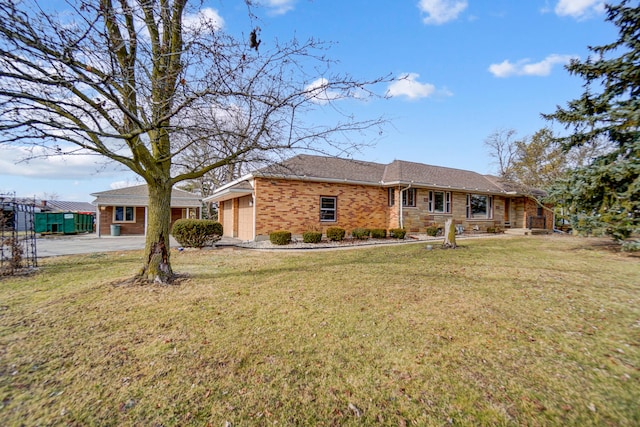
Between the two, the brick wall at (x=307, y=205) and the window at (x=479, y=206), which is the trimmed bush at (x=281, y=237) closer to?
the brick wall at (x=307, y=205)

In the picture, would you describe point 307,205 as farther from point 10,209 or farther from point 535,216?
point 535,216

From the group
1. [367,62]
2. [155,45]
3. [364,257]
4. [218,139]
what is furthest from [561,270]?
[155,45]

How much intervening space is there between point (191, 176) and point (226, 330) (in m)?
4.13

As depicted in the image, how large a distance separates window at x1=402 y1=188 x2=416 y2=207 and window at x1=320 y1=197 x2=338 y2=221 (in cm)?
442

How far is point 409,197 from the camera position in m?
17.3

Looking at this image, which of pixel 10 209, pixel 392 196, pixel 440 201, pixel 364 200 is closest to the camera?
pixel 10 209

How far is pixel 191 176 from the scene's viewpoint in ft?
22.0

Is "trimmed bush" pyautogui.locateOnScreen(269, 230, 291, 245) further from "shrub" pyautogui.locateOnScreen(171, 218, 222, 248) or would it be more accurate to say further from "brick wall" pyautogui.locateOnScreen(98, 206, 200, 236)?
"brick wall" pyautogui.locateOnScreen(98, 206, 200, 236)

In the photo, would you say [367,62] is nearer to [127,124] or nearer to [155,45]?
[155,45]

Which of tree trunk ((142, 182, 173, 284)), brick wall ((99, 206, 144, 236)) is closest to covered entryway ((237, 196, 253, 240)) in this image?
tree trunk ((142, 182, 173, 284))

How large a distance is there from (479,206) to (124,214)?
27474 mm

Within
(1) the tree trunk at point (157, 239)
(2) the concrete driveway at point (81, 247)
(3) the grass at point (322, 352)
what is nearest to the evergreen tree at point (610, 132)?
(3) the grass at point (322, 352)

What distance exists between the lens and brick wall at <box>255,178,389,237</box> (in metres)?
14.0

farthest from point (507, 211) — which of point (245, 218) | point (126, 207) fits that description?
point (126, 207)
